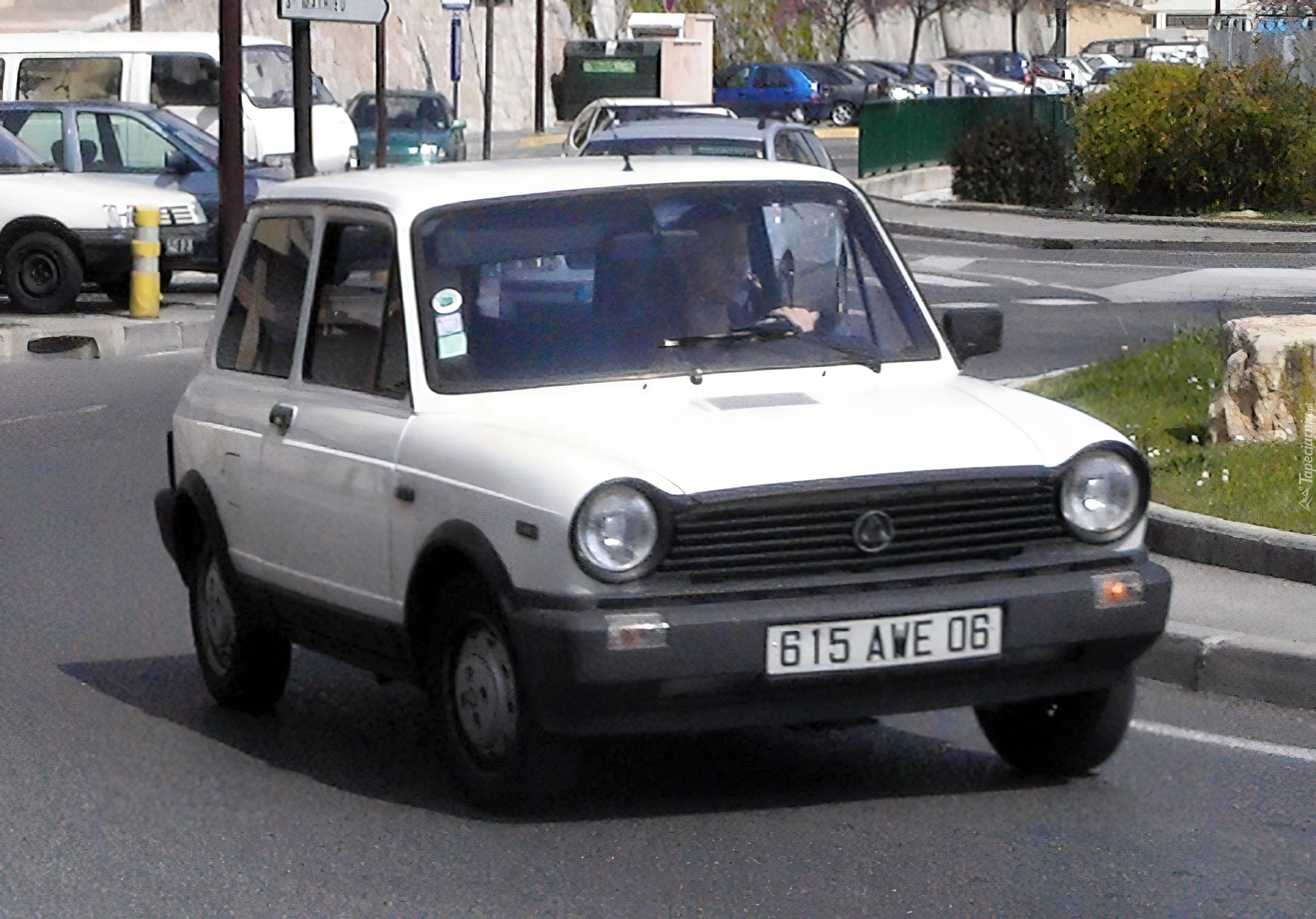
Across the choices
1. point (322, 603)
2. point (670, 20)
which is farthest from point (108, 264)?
point (670, 20)

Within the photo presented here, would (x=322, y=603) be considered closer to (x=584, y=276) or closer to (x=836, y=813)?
(x=584, y=276)

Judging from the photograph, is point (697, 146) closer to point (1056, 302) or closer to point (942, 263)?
point (1056, 302)

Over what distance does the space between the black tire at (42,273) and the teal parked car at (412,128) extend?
66.9 feet

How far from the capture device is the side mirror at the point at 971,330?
6.41 m

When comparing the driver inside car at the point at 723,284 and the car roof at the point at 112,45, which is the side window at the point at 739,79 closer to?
the car roof at the point at 112,45

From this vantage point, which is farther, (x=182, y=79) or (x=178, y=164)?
(x=182, y=79)

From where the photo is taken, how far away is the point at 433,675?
18.5ft

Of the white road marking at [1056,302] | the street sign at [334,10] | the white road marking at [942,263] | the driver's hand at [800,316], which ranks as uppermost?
the street sign at [334,10]

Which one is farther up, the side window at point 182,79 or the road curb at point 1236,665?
the side window at point 182,79

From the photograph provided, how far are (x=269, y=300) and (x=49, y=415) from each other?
791 centimetres

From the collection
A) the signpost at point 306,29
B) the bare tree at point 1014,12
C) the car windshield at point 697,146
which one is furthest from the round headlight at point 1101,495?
the bare tree at point 1014,12

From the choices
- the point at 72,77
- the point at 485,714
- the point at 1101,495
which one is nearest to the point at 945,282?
the point at 72,77

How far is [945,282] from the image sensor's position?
894 inches

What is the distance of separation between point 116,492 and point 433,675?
5765 mm
